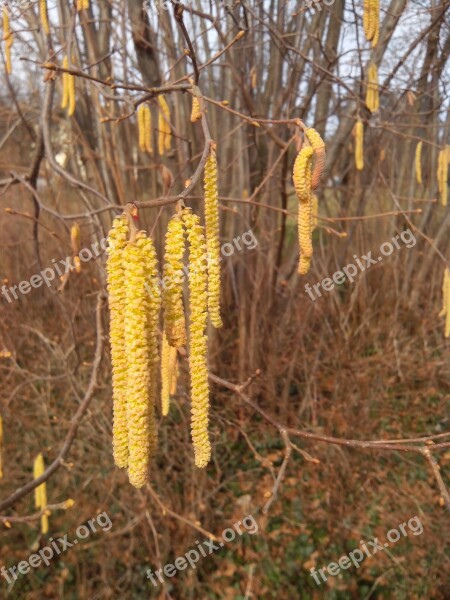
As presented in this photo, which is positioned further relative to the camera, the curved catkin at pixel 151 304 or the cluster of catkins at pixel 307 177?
the cluster of catkins at pixel 307 177

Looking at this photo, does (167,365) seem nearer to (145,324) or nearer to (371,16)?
(145,324)

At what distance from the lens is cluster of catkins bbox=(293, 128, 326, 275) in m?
0.92

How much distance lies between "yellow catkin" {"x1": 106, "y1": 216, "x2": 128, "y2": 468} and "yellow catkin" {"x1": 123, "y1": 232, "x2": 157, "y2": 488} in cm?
3

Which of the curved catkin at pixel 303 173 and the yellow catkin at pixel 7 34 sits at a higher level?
the yellow catkin at pixel 7 34

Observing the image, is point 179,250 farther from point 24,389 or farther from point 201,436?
point 24,389

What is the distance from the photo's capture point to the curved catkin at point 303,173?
951 millimetres

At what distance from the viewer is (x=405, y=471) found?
152 inches

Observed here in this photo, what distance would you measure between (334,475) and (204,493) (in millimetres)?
901
